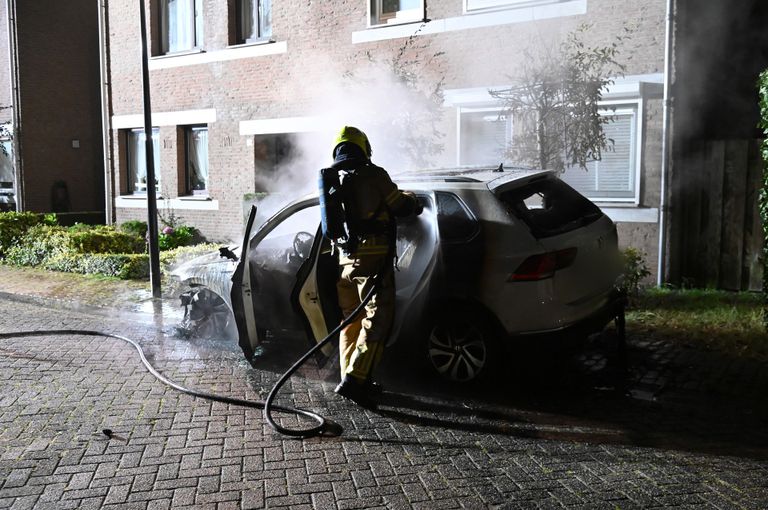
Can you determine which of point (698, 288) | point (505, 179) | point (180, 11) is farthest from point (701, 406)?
point (180, 11)

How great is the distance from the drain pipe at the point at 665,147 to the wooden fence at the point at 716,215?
3.5 inches

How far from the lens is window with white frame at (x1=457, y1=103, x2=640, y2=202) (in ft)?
33.7

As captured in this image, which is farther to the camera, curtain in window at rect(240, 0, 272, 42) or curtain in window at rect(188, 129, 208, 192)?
curtain in window at rect(188, 129, 208, 192)

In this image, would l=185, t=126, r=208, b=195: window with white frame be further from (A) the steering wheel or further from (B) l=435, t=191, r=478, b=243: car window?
(B) l=435, t=191, r=478, b=243: car window

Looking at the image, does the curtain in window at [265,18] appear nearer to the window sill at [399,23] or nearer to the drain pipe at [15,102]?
the window sill at [399,23]

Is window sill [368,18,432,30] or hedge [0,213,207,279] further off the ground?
window sill [368,18,432,30]

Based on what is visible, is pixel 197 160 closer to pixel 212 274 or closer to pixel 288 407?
pixel 212 274

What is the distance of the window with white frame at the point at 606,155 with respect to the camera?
10273 millimetres

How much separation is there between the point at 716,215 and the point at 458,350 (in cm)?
547

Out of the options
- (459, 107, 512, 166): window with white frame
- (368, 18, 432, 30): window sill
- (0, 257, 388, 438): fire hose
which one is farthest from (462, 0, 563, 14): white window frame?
(0, 257, 388, 438): fire hose

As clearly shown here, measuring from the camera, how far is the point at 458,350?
18.7 feet

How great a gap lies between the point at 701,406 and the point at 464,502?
7.80ft

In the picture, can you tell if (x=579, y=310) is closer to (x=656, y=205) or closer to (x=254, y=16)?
(x=656, y=205)

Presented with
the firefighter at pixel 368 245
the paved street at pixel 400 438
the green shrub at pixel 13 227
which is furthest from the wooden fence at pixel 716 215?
the green shrub at pixel 13 227
